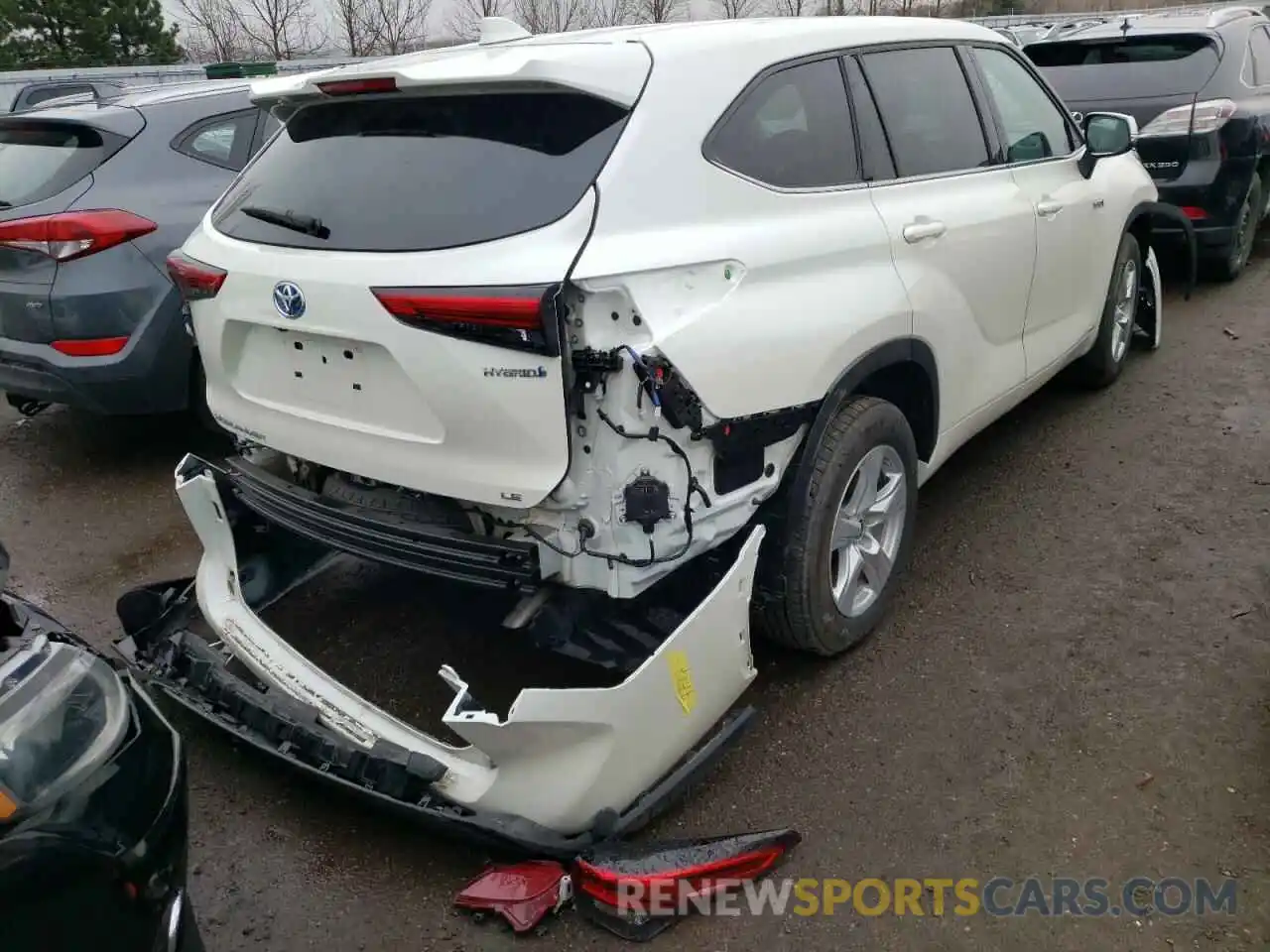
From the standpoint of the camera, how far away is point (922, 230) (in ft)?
10.9

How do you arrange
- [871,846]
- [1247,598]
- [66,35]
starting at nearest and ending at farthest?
[871,846]
[1247,598]
[66,35]

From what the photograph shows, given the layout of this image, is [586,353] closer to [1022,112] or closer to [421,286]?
[421,286]

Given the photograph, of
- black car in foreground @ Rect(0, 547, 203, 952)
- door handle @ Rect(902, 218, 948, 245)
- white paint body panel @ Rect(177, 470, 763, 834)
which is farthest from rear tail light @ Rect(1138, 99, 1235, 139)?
black car in foreground @ Rect(0, 547, 203, 952)

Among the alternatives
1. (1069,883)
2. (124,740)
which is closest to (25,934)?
(124,740)

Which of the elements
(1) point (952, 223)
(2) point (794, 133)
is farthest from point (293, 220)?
(1) point (952, 223)

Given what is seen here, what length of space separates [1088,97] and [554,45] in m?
5.64

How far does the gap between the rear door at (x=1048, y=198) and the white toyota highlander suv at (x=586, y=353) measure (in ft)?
2.65

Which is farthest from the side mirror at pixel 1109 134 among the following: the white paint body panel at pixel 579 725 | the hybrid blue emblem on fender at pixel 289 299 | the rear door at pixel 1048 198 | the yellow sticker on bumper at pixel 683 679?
the hybrid blue emblem on fender at pixel 289 299

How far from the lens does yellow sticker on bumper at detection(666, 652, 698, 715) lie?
2512 mm

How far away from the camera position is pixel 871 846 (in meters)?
2.64

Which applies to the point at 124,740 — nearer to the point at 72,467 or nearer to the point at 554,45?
the point at 554,45

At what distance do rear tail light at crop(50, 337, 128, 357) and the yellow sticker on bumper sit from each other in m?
3.42

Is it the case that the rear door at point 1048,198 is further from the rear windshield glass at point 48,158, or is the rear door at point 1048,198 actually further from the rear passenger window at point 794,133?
the rear windshield glass at point 48,158

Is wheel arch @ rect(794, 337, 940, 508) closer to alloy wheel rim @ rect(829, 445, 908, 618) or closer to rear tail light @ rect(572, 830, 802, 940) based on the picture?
alloy wheel rim @ rect(829, 445, 908, 618)
